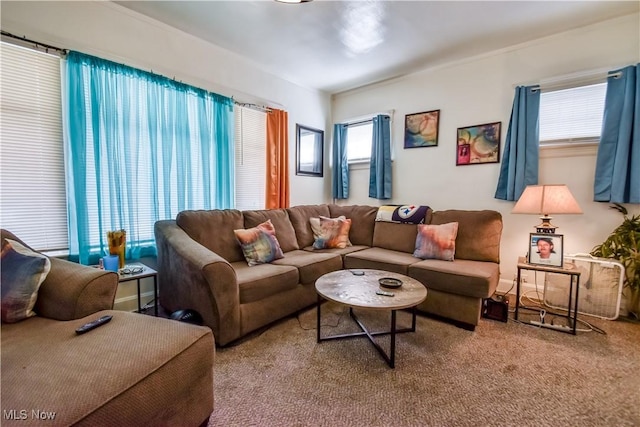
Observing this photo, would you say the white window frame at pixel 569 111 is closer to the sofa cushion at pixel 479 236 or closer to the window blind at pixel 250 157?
the sofa cushion at pixel 479 236

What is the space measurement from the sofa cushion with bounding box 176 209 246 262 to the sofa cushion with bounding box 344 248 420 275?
109 cm

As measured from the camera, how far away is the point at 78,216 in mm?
2189

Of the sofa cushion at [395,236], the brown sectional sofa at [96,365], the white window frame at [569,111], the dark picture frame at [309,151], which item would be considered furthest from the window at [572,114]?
the brown sectional sofa at [96,365]

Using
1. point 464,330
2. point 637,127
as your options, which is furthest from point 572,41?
point 464,330

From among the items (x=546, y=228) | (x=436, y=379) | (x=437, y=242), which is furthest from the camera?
(x=437, y=242)

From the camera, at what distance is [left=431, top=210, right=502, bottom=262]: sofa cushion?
8.69 feet

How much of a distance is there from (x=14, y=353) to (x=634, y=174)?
406cm

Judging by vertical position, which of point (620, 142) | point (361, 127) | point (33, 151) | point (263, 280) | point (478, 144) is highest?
point (361, 127)

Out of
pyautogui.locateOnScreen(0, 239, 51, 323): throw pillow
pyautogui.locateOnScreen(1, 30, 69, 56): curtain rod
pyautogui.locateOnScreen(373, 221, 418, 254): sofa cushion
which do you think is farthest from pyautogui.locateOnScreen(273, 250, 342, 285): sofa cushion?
pyautogui.locateOnScreen(1, 30, 69, 56): curtain rod

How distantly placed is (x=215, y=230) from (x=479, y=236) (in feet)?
8.10

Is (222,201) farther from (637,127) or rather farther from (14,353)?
(637,127)

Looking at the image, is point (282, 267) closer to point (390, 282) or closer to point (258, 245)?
point (258, 245)

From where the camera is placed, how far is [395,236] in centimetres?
319

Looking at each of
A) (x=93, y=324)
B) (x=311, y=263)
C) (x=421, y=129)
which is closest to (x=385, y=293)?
(x=311, y=263)
